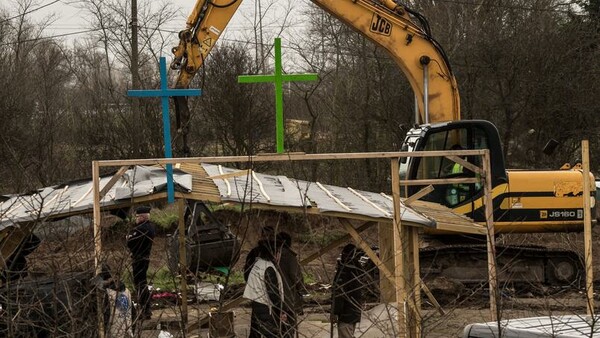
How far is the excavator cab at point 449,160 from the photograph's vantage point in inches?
650

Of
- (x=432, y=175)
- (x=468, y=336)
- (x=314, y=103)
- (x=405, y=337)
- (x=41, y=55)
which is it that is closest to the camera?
(x=468, y=336)

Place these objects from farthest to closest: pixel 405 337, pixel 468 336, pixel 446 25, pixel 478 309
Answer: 1. pixel 446 25
2. pixel 478 309
3. pixel 405 337
4. pixel 468 336

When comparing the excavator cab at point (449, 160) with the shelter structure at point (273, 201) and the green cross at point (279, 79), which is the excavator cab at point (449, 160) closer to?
the shelter structure at point (273, 201)

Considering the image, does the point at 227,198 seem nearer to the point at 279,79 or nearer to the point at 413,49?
the point at 279,79

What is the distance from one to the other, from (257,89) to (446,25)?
6639 millimetres

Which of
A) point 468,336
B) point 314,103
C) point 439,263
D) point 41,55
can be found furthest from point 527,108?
point 468,336

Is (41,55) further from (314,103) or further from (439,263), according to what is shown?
(439,263)

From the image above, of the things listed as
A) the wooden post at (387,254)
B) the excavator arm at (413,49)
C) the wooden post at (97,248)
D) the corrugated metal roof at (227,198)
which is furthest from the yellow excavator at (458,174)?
the wooden post at (97,248)

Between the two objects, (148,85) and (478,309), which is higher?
(148,85)

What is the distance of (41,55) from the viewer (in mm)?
38594

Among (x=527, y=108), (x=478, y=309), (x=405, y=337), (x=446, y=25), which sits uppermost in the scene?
(x=446, y=25)

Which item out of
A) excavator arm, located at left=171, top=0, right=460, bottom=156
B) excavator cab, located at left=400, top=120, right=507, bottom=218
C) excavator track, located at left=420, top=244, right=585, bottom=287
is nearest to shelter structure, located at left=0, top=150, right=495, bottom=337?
excavator cab, located at left=400, top=120, right=507, bottom=218

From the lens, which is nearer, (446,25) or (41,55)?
(446,25)

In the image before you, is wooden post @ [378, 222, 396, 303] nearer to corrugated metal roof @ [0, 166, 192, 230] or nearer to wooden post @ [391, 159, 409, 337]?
wooden post @ [391, 159, 409, 337]
